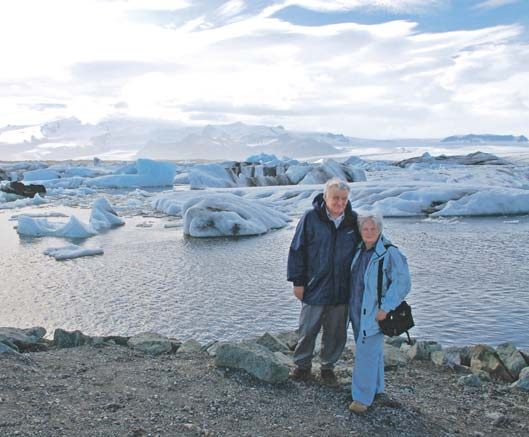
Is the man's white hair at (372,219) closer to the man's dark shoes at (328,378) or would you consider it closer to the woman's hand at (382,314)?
the woman's hand at (382,314)

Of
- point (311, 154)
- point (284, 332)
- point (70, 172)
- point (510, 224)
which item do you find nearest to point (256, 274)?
point (284, 332)

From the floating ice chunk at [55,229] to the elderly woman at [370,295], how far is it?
35.0ft

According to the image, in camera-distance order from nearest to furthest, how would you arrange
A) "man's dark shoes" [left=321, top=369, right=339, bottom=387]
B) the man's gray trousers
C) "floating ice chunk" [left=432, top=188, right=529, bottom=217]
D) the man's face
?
1. the man's face
2. the man's gray trousers
3. "man's dark shoes" [left=321, top=369, right=339, bottom=387]
4. "floating ice chunk" [left=432, top=188, right=529, bottom=217]

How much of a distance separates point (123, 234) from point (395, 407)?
426 inches

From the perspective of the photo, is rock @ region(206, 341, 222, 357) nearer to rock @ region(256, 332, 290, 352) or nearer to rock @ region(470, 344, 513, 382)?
rock @ region(256, 332, 290, 352)

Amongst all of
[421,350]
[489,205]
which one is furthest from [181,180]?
[421,350]

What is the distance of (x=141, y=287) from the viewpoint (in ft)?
26.9

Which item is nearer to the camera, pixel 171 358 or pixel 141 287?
pixel 171 358

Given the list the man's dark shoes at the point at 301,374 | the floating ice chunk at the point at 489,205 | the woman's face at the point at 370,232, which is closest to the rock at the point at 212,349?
the man's dark shoes at the point at 301,374

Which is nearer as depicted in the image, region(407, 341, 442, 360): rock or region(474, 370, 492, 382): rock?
region(474, 370, 492, 382): rock

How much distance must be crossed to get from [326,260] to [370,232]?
38cm

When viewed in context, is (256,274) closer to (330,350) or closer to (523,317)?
(523,317)

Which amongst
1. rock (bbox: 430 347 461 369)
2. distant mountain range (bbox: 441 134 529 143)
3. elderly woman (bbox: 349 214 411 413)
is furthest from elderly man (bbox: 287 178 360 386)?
distant mountain range (bbox: 441 134 529 143)

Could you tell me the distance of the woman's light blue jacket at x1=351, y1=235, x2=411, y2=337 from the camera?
130 inches
